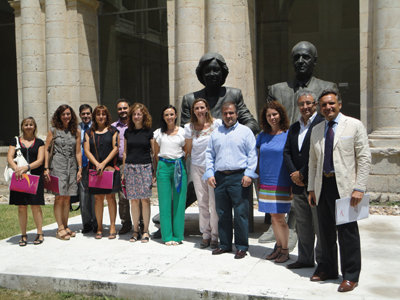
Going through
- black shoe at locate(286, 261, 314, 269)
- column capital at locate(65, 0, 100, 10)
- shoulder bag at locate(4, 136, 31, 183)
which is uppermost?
column capital at locate(65, 0, 100, 10)

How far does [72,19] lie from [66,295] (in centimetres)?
999

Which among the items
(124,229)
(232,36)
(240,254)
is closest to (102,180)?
(124,229)

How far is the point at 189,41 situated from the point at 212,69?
5.11 meters

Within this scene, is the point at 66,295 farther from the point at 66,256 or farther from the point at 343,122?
the point at 343,122

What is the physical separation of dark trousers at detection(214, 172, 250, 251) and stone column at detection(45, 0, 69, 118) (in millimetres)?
8703

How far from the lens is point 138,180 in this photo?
655cm

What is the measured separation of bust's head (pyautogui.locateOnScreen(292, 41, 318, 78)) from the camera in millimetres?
6211

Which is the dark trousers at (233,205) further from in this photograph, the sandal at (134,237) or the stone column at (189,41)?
the stone column at (189,41)

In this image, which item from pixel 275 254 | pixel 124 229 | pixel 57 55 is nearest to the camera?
pixel 275 254

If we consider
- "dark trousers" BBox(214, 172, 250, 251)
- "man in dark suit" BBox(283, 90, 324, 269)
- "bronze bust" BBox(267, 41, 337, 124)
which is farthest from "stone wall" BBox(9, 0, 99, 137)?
"man in dark suit" BBox(283, 90, 324, 269)

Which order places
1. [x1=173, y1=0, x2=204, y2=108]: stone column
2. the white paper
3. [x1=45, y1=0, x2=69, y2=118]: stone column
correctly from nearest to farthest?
the white paper → [x1=173, y1=0, x2=204, y2=108]: stone column → [x1=45, y1=0, x2=69, y2=118]: stone column

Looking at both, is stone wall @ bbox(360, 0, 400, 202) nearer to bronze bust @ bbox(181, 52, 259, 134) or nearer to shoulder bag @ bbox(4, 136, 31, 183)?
bronze bust @ bbox(181, 52, 259, 134)

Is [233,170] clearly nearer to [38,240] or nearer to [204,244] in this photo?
[204,244]

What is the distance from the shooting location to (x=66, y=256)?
602 centimetres
